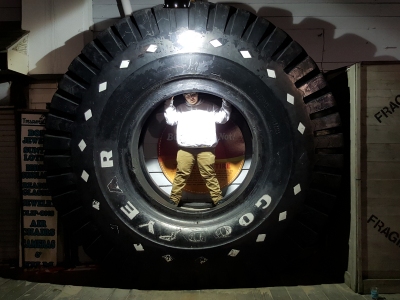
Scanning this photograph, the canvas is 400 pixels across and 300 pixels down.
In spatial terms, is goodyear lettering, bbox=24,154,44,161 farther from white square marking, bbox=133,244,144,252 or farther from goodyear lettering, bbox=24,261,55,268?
white square marking, bbox=133,244,144,252

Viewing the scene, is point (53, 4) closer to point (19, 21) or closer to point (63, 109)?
point (19, 21)

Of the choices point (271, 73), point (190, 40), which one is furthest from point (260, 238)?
point (190, 40)

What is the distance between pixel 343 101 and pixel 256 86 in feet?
2.06

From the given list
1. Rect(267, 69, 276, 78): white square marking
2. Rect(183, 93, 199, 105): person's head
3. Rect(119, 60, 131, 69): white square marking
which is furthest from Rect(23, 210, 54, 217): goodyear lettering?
Rect(267, 69, 276, 78): white square marking

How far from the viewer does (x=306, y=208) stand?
193 cm

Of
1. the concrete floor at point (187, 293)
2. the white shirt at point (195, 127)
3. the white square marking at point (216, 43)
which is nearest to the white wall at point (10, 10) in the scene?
the white shirt at point (195, 127)

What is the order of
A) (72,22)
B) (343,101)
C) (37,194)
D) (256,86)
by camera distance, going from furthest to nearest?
1. (72,22)
2. (37,194)
3. (343,101)
4. (256,86)

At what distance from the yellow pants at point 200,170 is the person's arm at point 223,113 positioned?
11.6 inches

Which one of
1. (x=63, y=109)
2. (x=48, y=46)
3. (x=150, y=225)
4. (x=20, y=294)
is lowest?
(x=20, y=294)

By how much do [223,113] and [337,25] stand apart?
115cm

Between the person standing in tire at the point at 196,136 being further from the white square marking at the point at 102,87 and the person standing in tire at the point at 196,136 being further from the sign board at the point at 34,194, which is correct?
the sign board at the point at 34,194

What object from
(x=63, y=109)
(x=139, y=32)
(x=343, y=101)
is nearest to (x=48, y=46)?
(x=63, y=109)

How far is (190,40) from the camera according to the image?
1.90m

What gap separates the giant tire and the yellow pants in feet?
1.68
